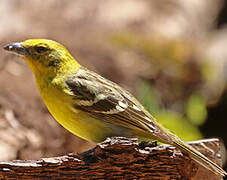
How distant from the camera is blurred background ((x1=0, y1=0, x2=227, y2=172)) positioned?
6.14m

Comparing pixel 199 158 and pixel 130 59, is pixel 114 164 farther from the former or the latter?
pixel 130 59

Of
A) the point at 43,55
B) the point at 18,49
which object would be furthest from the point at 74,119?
the point at 18,49

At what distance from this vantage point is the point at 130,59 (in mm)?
8562

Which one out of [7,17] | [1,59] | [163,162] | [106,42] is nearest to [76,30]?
[106,42]

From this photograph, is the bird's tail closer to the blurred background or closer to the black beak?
the black beak

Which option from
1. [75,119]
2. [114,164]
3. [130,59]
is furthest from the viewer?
[130,59]

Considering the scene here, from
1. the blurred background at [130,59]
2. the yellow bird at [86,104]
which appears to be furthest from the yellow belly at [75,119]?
the blurred background at [130,59]

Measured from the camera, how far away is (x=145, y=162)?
3654 mm

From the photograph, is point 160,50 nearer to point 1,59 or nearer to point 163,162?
point 1,59

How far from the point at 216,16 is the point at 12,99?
7324mm

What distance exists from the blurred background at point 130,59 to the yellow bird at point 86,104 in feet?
5.48

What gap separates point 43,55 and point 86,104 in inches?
25.4

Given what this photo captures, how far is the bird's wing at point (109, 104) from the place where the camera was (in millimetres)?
3857

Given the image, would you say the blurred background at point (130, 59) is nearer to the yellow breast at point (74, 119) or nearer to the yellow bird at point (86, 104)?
the yellow bird at point (86, 104)
